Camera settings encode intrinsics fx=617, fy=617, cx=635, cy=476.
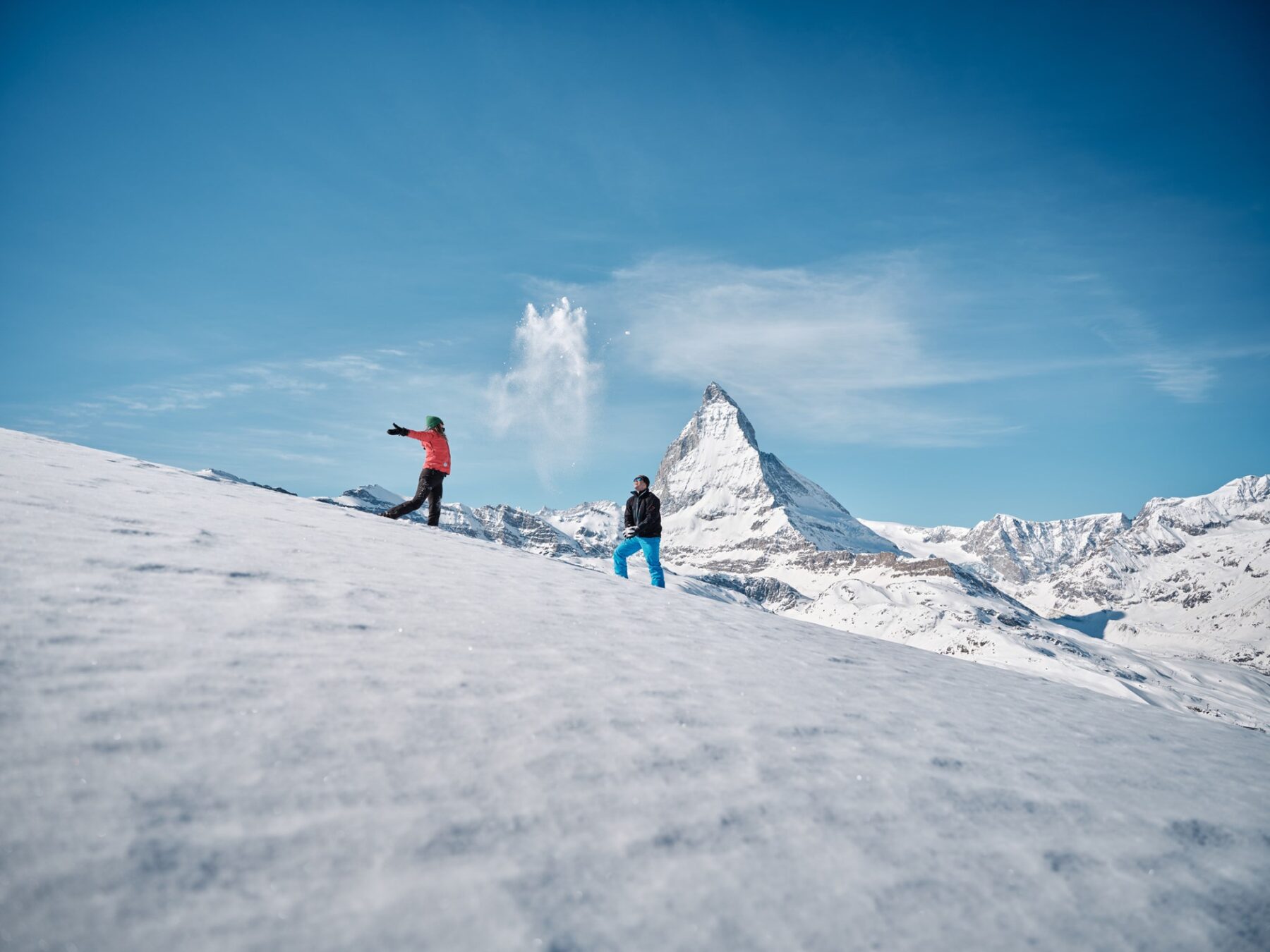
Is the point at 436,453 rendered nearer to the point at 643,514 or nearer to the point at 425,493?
the point at 425,493

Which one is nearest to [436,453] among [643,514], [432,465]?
[432,465]

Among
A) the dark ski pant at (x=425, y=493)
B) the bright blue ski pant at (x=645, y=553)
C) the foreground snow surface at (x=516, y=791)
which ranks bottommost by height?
the foreground snow surface at (x=516, y=791)

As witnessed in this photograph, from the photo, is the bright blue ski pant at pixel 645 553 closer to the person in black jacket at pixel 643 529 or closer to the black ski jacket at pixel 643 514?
the person in black jacket at pixel 643 529

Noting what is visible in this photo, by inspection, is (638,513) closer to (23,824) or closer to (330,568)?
(330,568)

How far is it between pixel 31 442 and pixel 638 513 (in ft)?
36.1

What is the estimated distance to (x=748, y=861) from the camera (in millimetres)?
2594

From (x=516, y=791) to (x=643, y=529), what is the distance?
10115 mm

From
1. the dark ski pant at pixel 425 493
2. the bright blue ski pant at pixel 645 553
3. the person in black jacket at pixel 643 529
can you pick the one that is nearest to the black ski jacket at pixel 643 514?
the person in black jacket at pixel 643 529

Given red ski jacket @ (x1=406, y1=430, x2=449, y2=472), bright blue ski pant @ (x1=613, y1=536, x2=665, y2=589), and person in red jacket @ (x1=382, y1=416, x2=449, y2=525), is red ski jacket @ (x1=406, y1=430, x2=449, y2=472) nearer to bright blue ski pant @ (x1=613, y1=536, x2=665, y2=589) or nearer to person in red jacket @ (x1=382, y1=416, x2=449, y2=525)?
person in red jacket @ (x1=382, y1=416, x2=449, y2=525)

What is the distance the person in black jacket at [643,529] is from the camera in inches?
506

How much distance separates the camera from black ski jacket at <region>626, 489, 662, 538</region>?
1286 centimetres

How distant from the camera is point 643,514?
12.9m

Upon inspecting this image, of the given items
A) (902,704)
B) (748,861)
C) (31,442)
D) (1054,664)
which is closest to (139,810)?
(748,861)

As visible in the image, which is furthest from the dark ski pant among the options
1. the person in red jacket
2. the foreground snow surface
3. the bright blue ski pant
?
the foreground snow surface
